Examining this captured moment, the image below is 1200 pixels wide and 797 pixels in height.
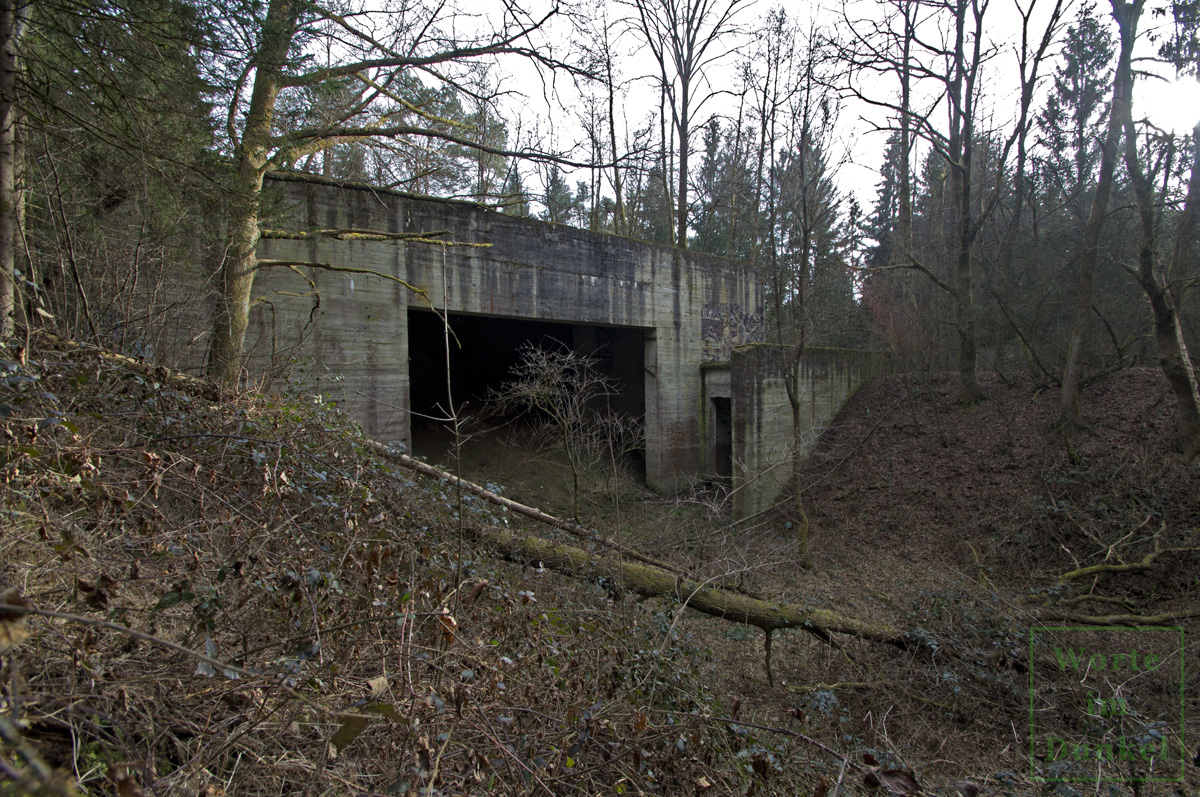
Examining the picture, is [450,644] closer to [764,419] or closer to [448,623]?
[448,623]

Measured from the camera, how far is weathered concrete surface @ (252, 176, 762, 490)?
9031 millimetres

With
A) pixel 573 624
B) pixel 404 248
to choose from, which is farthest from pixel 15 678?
pixel 404 248

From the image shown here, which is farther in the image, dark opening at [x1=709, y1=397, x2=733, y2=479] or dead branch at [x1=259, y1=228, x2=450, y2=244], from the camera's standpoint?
dark opening at [x1=709, y1=397, x2=733, y2=479]

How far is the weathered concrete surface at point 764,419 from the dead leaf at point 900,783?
378 inches

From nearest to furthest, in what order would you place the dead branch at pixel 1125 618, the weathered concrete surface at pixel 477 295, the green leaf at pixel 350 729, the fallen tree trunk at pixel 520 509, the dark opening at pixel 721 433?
the green leaf at pixel 350 729 < the dead branch at pixel 1125 618 < the fallen tree trunk at pixel 520 509 < the weathered concrete surface at pixel 477 295 < the dark opening at pixel 721 433

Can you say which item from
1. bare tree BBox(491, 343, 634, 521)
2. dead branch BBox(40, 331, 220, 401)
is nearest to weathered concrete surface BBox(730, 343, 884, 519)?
bare tree BBox(491, 343, 634, 521)

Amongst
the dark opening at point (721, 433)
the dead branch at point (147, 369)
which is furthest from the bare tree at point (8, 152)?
the dark opening at point (721, 433)

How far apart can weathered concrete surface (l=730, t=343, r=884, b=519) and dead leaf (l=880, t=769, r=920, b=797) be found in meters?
9.61

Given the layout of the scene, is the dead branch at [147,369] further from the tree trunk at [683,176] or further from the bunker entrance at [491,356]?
the tree trunk at [683,176]

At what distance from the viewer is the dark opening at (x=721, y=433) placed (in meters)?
14.6

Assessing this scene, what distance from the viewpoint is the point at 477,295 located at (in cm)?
1103

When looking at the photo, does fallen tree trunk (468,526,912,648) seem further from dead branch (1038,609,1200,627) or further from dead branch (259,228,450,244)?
dead branch (259,228,450,244)

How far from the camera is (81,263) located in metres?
5.62

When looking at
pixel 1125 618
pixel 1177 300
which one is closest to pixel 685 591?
Result: pixel 1125 618
